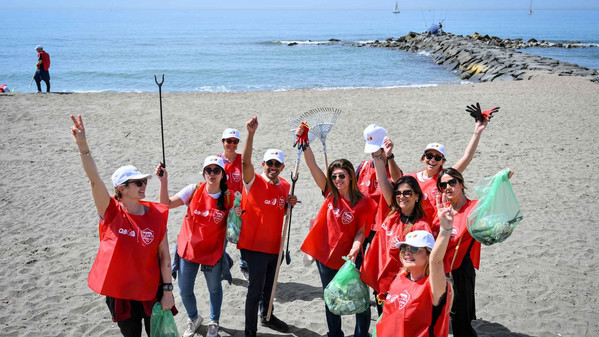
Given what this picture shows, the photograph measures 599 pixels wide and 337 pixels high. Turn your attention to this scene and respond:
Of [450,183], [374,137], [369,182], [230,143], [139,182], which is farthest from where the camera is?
[230,143]

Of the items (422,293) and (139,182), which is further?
(139,182)

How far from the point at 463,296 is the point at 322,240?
4.39ft

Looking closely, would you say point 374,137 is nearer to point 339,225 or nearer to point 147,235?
point 339,225

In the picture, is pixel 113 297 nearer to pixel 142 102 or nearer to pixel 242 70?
pixel 142 102

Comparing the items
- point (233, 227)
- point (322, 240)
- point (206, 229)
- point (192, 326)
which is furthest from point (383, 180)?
point (192, 326)

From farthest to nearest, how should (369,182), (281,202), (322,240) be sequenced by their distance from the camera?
(369,182) → (281,202) → (322,240)

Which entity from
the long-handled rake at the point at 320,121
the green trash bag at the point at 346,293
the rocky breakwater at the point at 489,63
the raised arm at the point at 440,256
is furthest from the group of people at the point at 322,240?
the rocky breakwater at the point at 489,63

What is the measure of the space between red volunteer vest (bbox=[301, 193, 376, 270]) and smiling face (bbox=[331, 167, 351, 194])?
0.50 ft

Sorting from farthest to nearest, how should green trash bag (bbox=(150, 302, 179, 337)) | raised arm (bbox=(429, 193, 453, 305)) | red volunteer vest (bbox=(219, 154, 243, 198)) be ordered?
red volunteer vest (bbox=(219, 154, 243, 198)), green trash bag (bbox=(150, 302, 179, 337)), raised arm (bbox=(429, 193, 453, 305))

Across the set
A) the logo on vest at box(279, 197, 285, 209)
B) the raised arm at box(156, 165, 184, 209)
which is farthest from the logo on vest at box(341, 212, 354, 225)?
the raised arm at box(156, 165, 184, 209)

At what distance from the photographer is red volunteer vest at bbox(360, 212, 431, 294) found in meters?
4.18

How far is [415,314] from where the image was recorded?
11.4 ft

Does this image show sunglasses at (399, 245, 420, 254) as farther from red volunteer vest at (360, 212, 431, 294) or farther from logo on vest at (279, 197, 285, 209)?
logo on vest at (279, 197, 285, 209)

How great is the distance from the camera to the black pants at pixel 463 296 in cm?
450
